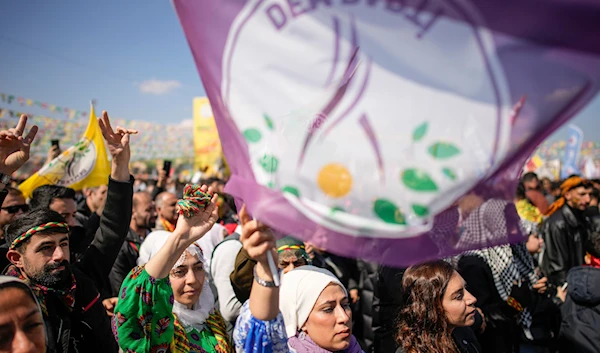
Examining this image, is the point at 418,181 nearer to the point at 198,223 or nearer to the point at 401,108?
the point at 401,108

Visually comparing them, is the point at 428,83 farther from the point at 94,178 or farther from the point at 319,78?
the point at 94,178

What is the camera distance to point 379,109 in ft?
4.66

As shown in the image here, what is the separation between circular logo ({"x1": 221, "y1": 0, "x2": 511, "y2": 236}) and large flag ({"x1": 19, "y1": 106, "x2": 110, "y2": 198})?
442 cm

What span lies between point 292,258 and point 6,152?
184 centimetres

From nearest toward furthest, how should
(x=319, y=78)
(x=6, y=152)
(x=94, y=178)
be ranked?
(x=319, y=78) < (x=6, y=152) < (x=94, y=178)

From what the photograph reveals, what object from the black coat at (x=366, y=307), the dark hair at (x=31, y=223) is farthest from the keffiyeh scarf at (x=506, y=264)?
the dark hair at (x=31, y=223)

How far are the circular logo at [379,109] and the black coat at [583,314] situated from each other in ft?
9.55

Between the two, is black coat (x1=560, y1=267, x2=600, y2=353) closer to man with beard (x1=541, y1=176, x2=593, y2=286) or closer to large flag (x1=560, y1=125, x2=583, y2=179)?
man with beard (x1=541, y1=176, x2=593, y2=286)

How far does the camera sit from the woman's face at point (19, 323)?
1.40 metres

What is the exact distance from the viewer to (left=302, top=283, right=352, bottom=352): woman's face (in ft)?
8.01

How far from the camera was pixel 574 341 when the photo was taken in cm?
368

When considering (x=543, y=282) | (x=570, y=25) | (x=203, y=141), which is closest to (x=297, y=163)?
(x=570, y=25)

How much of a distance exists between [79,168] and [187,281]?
3.40 metres

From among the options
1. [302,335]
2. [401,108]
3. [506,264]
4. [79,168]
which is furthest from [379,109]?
[79,168]
